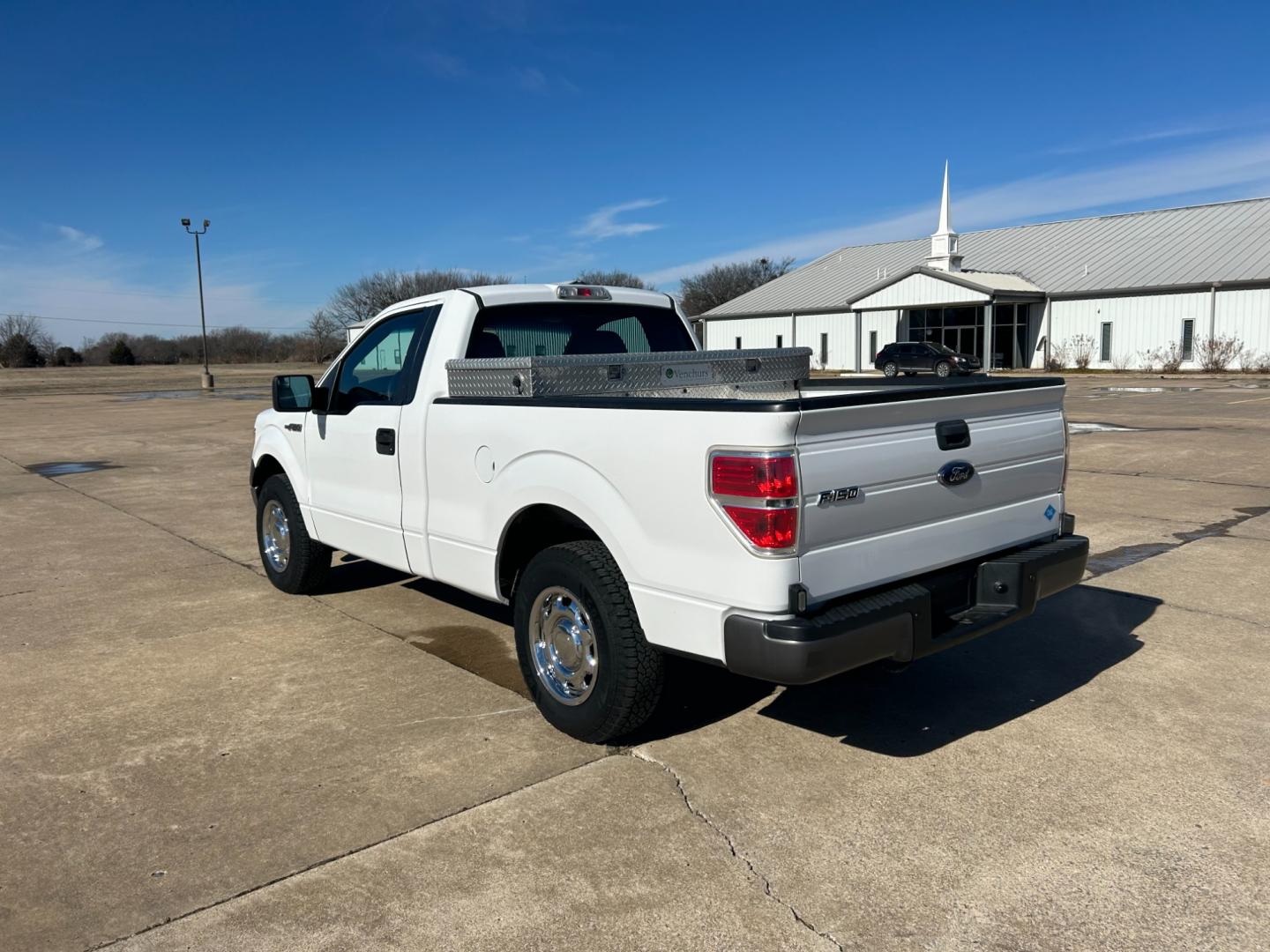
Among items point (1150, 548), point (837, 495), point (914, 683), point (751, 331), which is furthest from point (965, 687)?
point (751, 331)

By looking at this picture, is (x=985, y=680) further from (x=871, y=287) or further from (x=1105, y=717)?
(x=871, y=287)

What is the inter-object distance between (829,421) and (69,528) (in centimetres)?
883

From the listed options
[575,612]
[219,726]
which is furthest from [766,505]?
[219,726]

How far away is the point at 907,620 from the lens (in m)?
3.71

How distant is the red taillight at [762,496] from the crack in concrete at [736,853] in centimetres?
104

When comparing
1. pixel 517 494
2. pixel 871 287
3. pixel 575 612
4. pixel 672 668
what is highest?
pixel 871 287

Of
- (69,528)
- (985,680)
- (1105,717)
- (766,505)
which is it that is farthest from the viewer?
(69,528)

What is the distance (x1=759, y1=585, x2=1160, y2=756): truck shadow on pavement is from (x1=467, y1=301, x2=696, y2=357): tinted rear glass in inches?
87.6

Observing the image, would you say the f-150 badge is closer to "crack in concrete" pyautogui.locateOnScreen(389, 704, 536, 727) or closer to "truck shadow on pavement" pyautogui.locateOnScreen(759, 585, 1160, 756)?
"truck shadow on pavement" pyautogui.locateOnScreen(759, 585, 1160, 756)

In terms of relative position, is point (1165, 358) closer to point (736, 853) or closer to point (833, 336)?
point (833, 336)

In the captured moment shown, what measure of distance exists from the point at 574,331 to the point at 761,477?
2662 millimetres

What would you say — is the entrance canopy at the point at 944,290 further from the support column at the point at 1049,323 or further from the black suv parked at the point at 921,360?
the black suv parked at the point at 921,360

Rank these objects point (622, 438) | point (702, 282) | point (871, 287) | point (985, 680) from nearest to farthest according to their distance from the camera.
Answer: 1. point (622, 438)
2. point (985, 680)
3. point (871, 287)
4. point (702, 282)

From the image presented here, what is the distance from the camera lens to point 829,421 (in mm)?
3477
